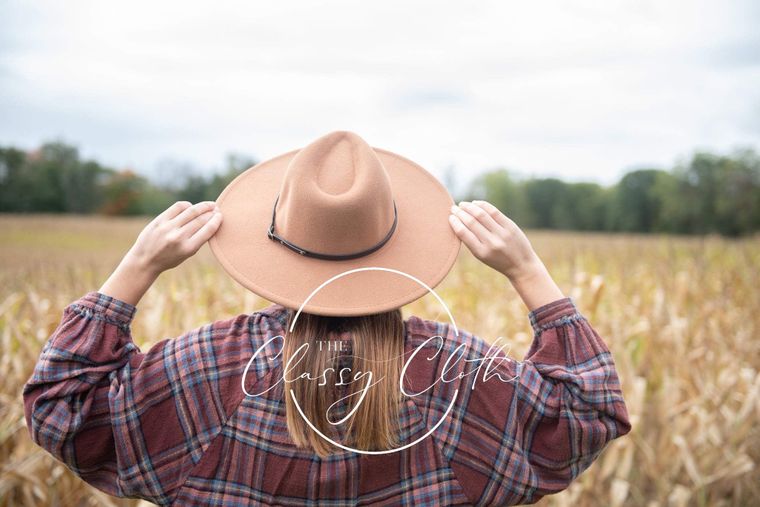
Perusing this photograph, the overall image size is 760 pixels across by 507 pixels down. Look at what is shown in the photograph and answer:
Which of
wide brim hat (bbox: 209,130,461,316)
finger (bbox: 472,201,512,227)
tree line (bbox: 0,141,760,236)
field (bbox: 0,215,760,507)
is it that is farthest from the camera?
tree line (bbox: 0,141,760,236)

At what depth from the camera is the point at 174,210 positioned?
1268 millimetres

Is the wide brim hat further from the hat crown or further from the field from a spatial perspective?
the field

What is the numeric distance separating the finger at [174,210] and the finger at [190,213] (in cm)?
1

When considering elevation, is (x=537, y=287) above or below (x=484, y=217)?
below

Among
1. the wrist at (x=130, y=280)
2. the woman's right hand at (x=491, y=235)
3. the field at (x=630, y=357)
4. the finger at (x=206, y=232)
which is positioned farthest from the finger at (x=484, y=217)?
the field at (x=630, y=357)

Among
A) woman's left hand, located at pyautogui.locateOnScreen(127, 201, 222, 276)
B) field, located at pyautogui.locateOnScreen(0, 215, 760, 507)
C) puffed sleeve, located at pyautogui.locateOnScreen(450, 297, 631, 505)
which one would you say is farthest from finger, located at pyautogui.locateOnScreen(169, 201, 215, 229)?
field, located at pyautogui.locateOnScreen(0, 215, 760, 507)

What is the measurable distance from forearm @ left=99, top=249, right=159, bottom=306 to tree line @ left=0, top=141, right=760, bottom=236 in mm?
8619

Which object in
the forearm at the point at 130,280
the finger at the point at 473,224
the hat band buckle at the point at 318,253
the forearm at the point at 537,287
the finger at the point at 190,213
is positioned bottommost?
the forearm at the point at 537,287

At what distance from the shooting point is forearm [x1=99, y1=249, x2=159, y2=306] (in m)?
1.25

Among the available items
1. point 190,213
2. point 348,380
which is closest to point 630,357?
point 348,380

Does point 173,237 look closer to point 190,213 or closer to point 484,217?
point 190,213

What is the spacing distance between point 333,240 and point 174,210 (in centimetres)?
34

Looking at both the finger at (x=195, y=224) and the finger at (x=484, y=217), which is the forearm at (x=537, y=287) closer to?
the finger at (x=484, y=217)

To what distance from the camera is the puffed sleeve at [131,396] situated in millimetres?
1198
